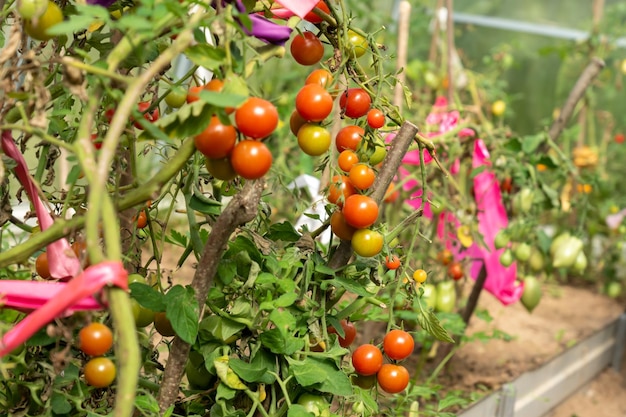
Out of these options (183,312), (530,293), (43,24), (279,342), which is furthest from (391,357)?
(530,293)

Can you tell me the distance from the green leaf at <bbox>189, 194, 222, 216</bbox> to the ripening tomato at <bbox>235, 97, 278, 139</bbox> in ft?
0.64

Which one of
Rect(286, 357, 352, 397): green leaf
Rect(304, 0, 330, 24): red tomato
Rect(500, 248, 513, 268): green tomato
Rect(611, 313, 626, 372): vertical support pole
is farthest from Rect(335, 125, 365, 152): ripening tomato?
Rect(611, 313, 626, 372): vertical support pole

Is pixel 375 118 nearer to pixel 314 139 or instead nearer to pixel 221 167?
pixel 314 139

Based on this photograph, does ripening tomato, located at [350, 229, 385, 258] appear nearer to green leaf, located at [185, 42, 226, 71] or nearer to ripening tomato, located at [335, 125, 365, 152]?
ripening tomato, located at [335, 125, 365, 152]

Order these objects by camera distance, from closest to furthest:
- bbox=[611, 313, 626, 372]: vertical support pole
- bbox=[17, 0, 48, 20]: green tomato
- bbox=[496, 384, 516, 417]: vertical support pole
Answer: bbox=[17, 0, 48, 20]: green tomato
bbox=[496, 384, 516, 417]: vertical support pole
bbox=[611, 313, 626, 372]: vertical support pole

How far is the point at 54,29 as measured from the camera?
0.47m

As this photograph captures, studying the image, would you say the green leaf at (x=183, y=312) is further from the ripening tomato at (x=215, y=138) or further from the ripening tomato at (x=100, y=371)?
the ripening tomato at (x=215, y=138)

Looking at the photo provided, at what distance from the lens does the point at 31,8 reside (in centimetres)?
54

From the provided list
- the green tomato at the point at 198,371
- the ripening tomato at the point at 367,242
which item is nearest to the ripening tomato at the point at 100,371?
the green tomato at the point at 198,371

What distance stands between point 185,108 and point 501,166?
1.05 metres

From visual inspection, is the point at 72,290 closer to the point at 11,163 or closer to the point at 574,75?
the point at 11,163

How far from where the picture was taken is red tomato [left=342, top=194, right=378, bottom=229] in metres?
0.73

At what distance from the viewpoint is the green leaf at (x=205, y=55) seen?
548 mm

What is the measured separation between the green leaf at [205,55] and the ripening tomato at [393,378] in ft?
1.27
